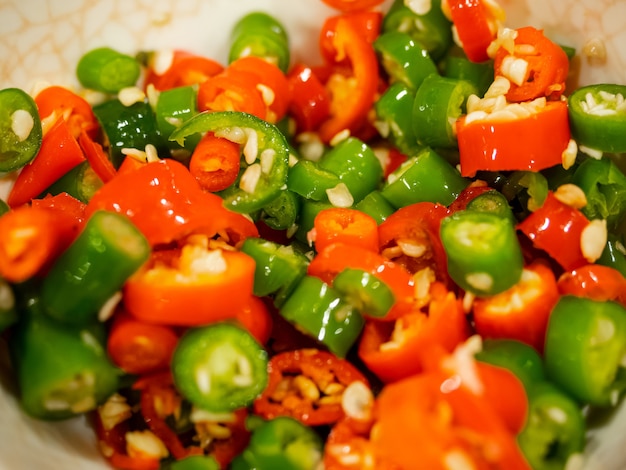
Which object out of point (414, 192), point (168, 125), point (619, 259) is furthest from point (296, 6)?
point (619, 259)

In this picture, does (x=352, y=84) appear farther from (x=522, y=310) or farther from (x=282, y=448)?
(x=282, y=448)

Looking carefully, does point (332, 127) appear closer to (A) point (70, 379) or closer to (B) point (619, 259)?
(B) point (619, 259)

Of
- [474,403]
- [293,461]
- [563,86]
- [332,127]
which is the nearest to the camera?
[474,403]

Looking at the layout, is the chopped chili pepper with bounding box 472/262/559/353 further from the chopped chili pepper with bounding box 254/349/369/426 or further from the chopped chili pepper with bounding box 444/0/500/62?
the chopped chili pepper with bounding box 444/0/500/62

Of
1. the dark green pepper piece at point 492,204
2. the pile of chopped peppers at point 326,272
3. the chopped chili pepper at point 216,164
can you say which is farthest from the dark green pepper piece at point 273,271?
the dark green pepper piece at point 492,204

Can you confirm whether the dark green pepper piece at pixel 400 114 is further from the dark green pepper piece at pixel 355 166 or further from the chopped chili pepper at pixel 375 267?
the chopped chili pepper at pixel 375 267

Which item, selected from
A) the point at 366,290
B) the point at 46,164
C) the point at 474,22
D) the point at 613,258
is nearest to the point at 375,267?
the point at 366,290
